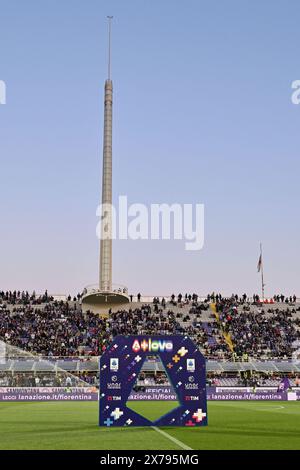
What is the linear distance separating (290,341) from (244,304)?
15458mm

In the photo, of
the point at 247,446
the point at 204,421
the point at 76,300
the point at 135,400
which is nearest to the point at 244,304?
the point at 76,300

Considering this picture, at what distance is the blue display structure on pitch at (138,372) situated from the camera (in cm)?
2072

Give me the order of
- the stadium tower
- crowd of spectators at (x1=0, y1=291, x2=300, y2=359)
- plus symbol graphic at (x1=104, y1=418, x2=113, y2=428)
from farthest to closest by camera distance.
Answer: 1. the stadium tower
2. crowd of spectators at (x1=0, y1=291, x2=300, y2=359)
3. plus symbol graphic at (x1=104, y1=418, x2=113, y2=428)

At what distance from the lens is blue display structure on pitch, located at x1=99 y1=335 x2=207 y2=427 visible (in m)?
20.7

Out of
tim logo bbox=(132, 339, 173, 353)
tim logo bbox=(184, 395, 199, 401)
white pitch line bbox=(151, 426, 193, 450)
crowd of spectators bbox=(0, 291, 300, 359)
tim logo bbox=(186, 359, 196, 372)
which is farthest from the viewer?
crowd of spectators bbox=(0, 291, 300, 359)

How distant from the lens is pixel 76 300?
8600 cm

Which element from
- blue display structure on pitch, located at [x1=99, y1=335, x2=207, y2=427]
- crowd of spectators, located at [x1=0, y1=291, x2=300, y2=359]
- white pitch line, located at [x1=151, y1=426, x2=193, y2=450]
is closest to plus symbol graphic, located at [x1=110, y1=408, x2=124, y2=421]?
blue display structure on pitch, located at [x1=99, y1=335, x2=207, y2=427]

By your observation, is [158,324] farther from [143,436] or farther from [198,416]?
[143,436]

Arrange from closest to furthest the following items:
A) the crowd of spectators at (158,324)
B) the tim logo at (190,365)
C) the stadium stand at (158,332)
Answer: the tim logo at (190,365) < the stadium stand at (158,332) < the crowd of spectators at (158,324)

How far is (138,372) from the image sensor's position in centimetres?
2094

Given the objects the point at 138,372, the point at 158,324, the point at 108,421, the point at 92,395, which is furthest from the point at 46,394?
the point at 138,372

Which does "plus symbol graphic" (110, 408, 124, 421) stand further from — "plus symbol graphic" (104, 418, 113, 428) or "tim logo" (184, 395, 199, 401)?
"tim logo" (184, 395, 199, 401)

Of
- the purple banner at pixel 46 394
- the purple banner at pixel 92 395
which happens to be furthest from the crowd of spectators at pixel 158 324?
the purple banner at pixel 46 394

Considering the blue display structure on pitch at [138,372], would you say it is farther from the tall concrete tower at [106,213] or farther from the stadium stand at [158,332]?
the tall concrete tower at [106,213]
